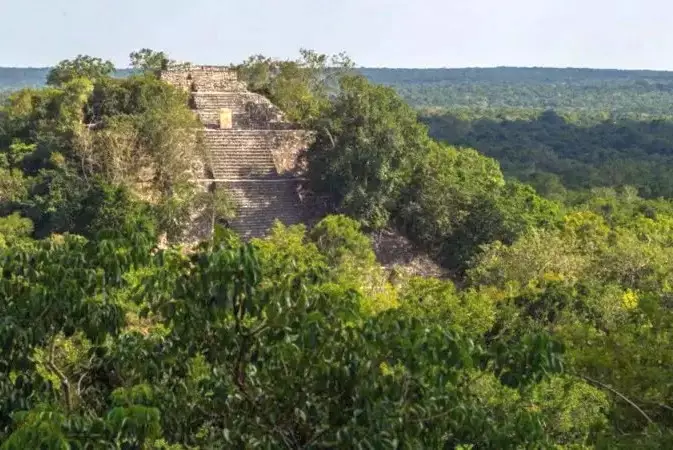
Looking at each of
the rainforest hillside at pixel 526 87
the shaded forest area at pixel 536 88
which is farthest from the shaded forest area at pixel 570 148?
the rainforest hillside at pixel 526 87

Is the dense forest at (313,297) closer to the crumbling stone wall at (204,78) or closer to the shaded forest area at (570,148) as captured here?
the crumbling stone wall at (204,78)

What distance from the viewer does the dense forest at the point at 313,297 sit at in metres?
3.66

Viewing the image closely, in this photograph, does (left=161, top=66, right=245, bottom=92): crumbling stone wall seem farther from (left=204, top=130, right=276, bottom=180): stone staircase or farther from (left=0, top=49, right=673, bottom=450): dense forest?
(left=204, top=130, right=276, bottom=180): stone staircase

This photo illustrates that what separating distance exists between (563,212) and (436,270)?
5.42 meters

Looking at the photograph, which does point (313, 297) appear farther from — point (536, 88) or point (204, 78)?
point (536, 88)

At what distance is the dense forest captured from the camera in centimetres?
366

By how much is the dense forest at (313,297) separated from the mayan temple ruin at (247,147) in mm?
605

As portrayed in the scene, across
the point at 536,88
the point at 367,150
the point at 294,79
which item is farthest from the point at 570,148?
the point at 536,88

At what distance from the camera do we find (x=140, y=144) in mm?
18375

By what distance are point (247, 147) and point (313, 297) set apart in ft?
56.4

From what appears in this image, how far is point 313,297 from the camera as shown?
3.95m

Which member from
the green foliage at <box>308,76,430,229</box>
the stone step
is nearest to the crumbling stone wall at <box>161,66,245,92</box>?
the stone step

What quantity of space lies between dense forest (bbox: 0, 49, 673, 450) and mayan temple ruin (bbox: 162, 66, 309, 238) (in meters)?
0.60

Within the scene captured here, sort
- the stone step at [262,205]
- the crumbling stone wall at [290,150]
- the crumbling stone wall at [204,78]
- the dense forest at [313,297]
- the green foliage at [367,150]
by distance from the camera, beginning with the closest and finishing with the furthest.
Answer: the dense forest at [313,297] < the green foliage at [367,150] < the stone step at [262,205] < the crumbling stone wall at [290,150] < the crumbling stone wall at [204,78]
